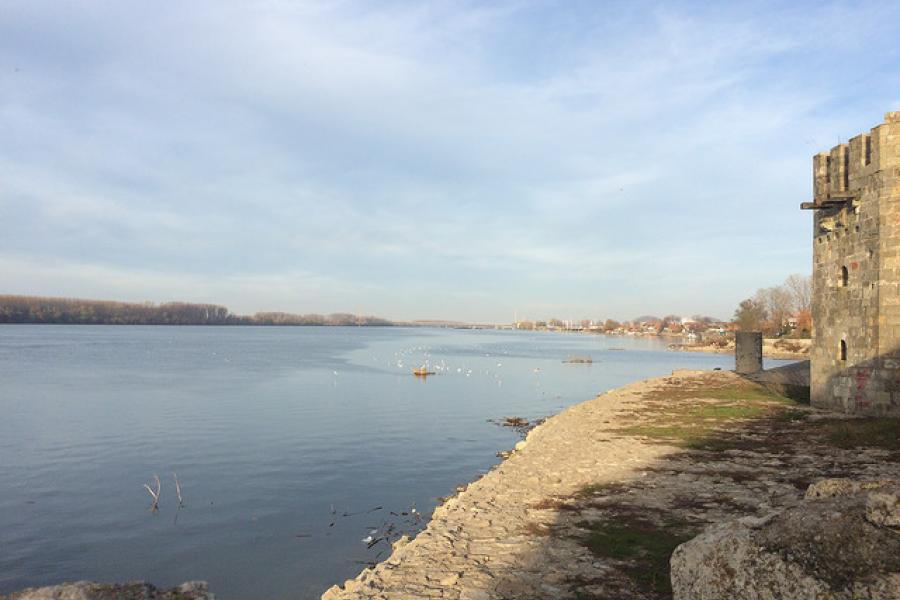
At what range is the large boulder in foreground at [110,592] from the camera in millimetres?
6652

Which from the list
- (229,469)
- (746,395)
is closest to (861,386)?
(746,395)

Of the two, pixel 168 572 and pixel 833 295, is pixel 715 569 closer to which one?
pixel 168 572

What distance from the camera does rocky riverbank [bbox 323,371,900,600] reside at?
26.8 ft

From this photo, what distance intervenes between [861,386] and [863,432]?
3.21 meters

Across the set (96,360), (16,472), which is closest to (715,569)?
(16,472)

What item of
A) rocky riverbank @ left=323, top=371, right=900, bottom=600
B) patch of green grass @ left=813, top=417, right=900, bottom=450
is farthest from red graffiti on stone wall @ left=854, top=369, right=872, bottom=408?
rocky riverbank @ left=323, top=371, right=900, bottom=600

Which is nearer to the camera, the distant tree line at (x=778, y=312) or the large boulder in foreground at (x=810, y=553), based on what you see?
the large boulder in foreground at (x=810, y=553)

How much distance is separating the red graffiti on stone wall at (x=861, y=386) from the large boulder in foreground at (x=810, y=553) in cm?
1667

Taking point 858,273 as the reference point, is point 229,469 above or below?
below

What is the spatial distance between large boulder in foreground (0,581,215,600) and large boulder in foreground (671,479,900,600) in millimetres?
5627

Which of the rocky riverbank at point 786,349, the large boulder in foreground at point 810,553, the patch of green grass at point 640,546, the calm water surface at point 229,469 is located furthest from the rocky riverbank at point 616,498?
the rocky riverbank at point 786,349

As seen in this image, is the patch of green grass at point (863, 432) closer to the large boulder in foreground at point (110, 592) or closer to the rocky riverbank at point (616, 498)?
the rocky riverbank at point (616, 498)

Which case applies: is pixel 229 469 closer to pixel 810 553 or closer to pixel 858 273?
pixel 810 553

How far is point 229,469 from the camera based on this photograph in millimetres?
21703
